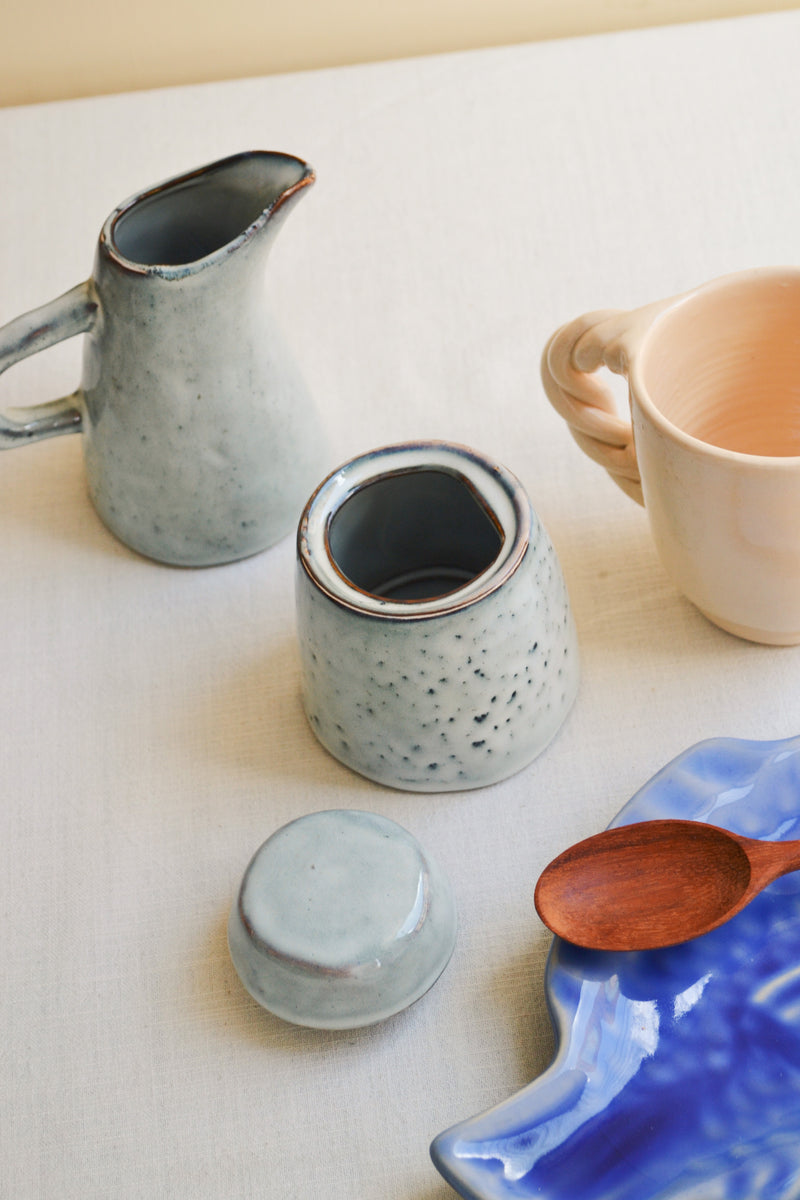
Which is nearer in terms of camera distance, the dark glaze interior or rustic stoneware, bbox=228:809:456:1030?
rustic stoneware, bbox=228:809:456:1030

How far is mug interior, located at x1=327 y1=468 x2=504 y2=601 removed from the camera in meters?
0.48

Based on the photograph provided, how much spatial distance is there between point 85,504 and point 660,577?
30 centimetres

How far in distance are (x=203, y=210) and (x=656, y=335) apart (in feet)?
0.72

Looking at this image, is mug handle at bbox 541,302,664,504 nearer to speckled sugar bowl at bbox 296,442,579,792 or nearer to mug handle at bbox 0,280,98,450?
speckled sugar bowl at bbox 296,442,579,792

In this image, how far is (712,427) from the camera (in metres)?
0.54

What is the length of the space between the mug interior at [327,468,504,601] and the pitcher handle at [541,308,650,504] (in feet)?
0.25

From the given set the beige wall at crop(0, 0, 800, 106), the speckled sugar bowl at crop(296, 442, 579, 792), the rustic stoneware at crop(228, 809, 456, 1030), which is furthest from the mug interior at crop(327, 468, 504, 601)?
the beige wall at crop(0, 0, 800, 106)

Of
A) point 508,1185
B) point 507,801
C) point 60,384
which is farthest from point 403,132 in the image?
point 508,1185

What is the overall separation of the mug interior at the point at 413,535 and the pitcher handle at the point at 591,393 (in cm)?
8

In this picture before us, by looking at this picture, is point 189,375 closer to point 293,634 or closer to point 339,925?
point 293,634

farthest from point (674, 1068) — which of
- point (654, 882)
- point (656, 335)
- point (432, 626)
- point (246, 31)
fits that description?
point (246, 31)

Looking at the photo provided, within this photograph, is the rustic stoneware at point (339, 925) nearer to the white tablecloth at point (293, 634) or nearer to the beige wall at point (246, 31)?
the white tablecloth at point (293, 634)

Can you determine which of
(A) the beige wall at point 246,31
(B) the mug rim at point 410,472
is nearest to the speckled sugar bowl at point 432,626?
(B) the mug rim at point 410,472

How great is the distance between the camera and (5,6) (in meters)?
0.88
